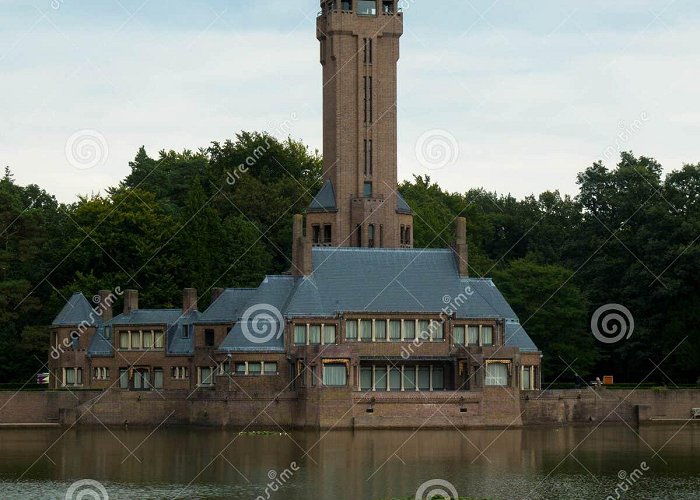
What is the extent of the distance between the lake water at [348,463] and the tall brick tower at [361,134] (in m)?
23.0

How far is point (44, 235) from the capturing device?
11356 centimetres

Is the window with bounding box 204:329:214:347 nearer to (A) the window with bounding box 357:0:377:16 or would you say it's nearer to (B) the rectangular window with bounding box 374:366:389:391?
(B) the rectangular window with bounding box 374:366:389:391

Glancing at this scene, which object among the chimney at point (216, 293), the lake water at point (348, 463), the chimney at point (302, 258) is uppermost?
the chimney at point (302, 258)

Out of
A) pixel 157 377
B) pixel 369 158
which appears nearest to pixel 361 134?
pixel 369 158

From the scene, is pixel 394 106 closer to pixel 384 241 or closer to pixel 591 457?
pixel 384 241

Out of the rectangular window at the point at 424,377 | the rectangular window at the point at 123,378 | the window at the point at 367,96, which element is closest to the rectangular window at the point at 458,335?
the rectangular window at the point at 424,377

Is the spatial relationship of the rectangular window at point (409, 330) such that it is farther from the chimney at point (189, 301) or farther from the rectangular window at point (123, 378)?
the rectangular window at point (123, 378)

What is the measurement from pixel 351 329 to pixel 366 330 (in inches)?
32.9

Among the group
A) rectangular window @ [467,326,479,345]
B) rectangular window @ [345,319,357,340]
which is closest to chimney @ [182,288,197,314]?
rectangular window @ [345,319,357,340]

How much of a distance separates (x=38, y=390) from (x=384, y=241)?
24213 mm

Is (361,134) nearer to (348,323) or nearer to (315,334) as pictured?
(348,323)

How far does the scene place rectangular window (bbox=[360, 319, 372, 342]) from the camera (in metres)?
92.4

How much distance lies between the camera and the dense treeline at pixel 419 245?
102938 millimetres

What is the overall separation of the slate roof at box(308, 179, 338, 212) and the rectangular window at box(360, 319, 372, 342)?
13223 millimetres
